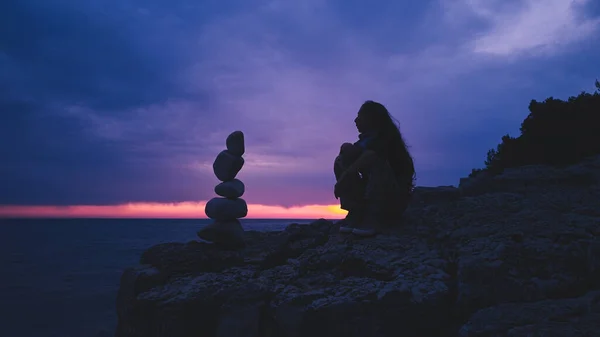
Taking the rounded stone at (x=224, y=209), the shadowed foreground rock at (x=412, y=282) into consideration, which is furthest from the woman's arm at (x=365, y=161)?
the rounded stone at (x=224, y=209)

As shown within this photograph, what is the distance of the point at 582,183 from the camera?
8.39 metres

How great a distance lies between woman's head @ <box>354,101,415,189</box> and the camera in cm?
629

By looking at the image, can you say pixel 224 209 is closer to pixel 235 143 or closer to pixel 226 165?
pixel 226 165

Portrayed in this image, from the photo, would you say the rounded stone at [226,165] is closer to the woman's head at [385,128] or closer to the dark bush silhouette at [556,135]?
the woman's head at [385,128]

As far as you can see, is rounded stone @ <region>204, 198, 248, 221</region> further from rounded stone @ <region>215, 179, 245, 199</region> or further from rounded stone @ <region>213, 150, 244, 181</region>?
rounded stone @ <region>213, 150, 244, 181</region>

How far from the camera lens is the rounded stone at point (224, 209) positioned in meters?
8.82

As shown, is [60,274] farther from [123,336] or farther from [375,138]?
[375,138]

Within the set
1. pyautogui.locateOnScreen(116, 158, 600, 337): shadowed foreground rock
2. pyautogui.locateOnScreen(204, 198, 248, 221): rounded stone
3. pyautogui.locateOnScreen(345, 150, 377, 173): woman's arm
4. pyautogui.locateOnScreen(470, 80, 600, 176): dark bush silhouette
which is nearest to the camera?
pyautogui.locateOnScreen(116, 158, 600, 337): shadowed foreground rock

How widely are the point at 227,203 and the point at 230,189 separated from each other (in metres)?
0.34

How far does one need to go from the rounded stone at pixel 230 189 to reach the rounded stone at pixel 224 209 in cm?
14

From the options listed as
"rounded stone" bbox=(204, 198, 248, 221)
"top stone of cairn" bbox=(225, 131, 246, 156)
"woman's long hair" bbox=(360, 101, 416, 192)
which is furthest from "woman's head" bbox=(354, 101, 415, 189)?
"rounded stone" bbox=(204, 198, 248, 221)

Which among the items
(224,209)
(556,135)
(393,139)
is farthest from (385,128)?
(556,135)

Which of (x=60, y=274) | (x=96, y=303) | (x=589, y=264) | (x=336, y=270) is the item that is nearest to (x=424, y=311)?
(x=336, y=270)

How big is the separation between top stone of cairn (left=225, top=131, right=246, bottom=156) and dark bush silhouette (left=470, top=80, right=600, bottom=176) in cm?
896
